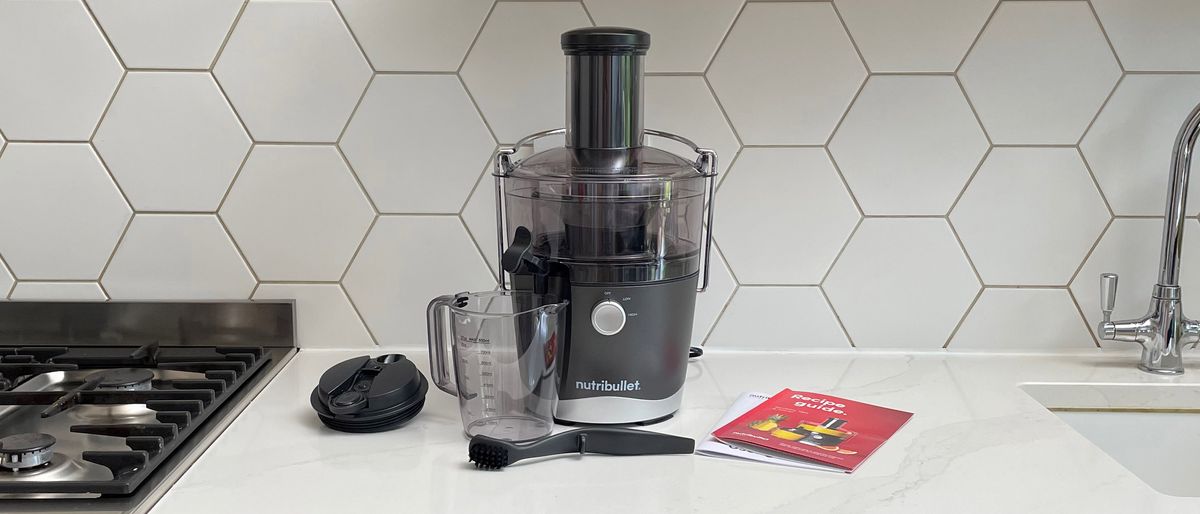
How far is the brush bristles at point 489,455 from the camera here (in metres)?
0.86

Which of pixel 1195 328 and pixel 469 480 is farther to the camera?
pixel 1195 328

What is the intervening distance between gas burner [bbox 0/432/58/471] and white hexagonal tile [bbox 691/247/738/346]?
765 millimetres

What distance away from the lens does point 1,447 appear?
84 cm

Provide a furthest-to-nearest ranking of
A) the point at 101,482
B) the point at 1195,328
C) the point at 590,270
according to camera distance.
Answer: the point at 1195,328 → the point at 590,270 → the point at 101,482

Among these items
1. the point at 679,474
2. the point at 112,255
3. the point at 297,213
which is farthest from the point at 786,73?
the point at 112,255

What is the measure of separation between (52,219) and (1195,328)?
153 centimetres

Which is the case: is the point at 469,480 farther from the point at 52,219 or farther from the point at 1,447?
the point at 52,219

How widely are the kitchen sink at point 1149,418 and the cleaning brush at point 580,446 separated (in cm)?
52

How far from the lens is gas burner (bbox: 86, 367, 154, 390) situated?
103 cm

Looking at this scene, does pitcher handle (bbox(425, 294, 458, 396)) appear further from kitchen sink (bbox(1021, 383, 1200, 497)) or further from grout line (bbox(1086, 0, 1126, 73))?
grout line (bbox(1086, 0, 1126, 73))

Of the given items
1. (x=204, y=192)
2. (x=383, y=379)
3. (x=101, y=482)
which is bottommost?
(x=101, y=482)

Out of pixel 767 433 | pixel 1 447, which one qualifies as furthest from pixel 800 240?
pixel 1 447

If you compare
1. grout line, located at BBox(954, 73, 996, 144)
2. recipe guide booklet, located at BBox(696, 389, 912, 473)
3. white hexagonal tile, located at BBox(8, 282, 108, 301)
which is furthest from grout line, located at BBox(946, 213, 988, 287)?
white hexagonal tile, located at BBox(8, 282, 108, 301)

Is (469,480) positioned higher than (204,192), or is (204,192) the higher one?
(204,192)
